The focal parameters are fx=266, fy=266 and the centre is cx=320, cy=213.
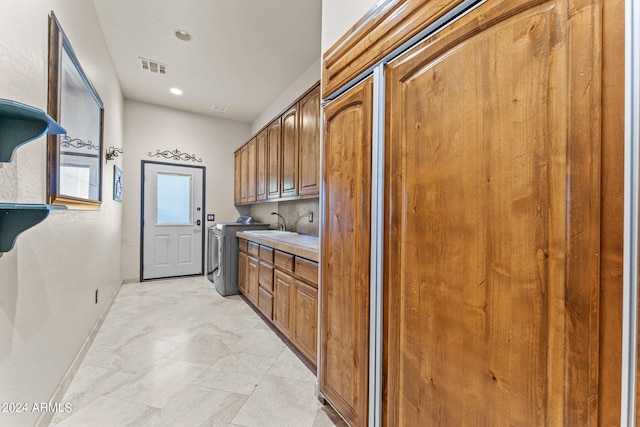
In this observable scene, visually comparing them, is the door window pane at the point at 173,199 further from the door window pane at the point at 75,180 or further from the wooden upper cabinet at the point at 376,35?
the wooden upper cabinet at the point at 376,35

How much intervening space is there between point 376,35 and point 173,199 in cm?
451

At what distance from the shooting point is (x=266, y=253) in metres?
2.69

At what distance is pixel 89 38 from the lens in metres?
2.27

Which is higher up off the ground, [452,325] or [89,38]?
[89,38]

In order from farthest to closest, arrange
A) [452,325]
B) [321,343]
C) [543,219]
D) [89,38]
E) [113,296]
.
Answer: [113,296] < [89,38] < [321,343] < [452,325] < [543,219]

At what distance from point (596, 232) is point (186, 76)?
13.8 ft

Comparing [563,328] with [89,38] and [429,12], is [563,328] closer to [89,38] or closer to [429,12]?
[429,12]

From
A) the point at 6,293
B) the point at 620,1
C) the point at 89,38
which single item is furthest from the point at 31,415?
the point at 89,38

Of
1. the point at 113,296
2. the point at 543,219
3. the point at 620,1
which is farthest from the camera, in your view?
the point at 113,296

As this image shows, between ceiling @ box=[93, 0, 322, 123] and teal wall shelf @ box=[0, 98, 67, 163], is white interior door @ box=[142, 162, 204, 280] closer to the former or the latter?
ceiling @ box=[93, 0, 322, 123]

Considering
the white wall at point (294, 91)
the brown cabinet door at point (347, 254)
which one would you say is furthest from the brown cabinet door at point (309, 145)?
the brown cabinet door at point (347, 254)

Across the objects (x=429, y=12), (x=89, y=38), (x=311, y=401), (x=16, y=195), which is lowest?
(x=311, y=401)

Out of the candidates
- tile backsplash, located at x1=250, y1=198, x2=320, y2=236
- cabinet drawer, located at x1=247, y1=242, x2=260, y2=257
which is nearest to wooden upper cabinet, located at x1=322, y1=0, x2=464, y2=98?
tile backsplash, located at x1=250, y1=198, x2=320, y2=236

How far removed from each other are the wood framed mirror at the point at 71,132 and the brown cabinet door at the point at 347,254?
1522mm
